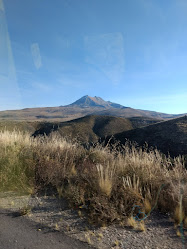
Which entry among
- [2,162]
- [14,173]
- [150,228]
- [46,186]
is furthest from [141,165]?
[2,162]

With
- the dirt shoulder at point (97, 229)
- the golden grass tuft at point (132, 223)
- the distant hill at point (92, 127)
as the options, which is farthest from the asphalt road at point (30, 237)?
the distant hill at point (92, 127)

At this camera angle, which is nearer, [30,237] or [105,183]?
[30,237]

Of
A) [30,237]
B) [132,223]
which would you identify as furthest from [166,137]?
[30,237]

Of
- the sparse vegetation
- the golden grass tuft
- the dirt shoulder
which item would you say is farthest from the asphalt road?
the golden grass tuft

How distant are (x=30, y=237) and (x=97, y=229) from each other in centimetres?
105

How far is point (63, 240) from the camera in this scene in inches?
108

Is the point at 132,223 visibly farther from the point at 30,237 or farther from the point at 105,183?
the point at 30,237

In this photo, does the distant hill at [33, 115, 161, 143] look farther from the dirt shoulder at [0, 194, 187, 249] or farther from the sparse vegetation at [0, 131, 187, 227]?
the dirt shoulder at [0, 194, 187, 249]

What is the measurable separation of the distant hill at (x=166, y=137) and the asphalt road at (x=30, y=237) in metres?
14.6

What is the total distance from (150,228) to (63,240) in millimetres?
1441

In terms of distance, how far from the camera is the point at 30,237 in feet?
9.18

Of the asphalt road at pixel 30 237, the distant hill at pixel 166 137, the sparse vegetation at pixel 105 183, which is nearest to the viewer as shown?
the asphalt road at pixel 30 237

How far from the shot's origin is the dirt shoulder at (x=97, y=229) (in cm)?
268

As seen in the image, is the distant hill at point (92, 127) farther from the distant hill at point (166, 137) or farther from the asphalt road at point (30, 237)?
the asphalt road at point (30, 237)
